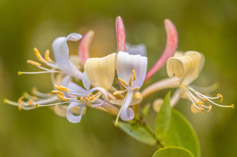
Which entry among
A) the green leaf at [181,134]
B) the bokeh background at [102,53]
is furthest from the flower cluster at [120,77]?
the bokeh background at [102,53]

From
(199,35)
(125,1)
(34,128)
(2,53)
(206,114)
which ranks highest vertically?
(125,1)

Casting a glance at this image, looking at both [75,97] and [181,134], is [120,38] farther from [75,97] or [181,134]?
[181,134]

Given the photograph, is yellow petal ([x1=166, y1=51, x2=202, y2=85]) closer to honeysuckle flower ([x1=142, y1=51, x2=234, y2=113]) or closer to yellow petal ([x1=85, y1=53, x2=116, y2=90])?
honeysuckle flower ([x1=142, y1=51, x2=234, y2=113])

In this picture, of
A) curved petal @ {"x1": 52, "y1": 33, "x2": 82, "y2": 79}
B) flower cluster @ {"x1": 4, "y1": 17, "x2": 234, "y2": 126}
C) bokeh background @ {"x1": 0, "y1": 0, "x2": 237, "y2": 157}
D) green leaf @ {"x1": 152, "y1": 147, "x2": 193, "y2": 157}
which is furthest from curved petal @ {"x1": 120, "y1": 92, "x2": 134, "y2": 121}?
bokeh background @ {"x1": 0, "y1": 0, "x2": 237, "y2": 157}

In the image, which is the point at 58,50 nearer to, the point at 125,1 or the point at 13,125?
the point at 13,125

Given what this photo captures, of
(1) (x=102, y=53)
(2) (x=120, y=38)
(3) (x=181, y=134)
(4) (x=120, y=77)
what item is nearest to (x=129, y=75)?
(4) (x=120, y=77)

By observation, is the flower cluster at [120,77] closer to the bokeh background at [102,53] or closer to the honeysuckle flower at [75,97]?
the honeysuckle flower at [75,97]

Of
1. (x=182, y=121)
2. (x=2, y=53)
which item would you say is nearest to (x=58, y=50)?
(x=182, y=121)
